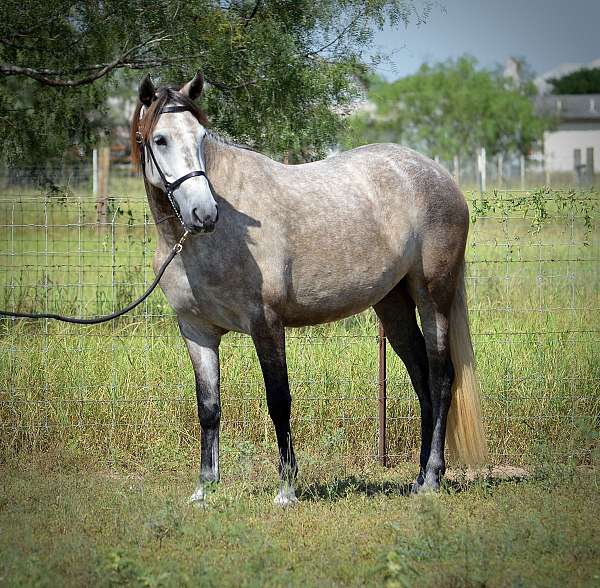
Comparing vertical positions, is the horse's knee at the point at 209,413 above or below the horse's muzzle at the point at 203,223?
below

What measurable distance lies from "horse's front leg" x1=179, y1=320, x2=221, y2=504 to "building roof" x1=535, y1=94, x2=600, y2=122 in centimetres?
6512

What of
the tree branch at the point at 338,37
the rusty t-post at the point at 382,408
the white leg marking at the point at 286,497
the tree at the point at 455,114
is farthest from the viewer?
the tree at the point at 455,114

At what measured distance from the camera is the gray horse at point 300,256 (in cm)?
486

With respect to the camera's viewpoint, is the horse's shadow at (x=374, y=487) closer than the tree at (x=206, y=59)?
Yes

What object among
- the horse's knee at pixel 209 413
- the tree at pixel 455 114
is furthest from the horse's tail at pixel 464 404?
the tree at pixel 455 114

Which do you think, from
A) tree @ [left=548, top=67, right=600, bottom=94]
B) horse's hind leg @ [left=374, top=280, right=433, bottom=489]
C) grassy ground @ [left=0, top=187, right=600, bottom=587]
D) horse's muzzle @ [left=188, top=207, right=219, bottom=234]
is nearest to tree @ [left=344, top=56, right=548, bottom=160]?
tree @ [left=548, top=67, right=600, bottom=94]

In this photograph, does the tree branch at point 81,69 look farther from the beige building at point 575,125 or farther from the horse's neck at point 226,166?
the beige building at point 575,125

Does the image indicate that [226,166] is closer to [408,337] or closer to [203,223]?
[203,223]

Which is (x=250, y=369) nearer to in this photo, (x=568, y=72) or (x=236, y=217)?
(x=236, y=217)

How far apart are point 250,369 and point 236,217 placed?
222cm

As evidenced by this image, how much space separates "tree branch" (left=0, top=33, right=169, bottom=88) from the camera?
6.79m

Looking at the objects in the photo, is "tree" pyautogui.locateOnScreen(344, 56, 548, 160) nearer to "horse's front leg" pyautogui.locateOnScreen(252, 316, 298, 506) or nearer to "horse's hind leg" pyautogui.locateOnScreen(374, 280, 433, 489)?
"horse's hind leg" pyautogui.locateOnScreen(374, 280, 433, 489)

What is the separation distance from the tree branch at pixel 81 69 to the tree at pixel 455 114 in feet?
130

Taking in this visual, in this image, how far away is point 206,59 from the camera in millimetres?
6902
